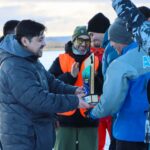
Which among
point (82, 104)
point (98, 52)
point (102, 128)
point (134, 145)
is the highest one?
point (98, 52)

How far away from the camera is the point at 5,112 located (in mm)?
3193

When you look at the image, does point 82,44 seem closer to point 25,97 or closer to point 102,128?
point 102,128

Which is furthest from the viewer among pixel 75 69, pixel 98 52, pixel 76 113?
pixel 98 52

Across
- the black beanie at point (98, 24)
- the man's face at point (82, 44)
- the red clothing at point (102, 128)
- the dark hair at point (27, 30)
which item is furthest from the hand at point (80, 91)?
the black beanie at point (98, 24)

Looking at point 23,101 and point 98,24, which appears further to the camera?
point 98,24

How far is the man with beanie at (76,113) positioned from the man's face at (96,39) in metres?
0.32

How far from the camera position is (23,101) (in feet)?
10.2

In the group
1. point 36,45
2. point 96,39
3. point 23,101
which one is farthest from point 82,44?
point 23,101

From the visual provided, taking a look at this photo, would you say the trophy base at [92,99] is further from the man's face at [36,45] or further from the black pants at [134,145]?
the man's face at [36,45]

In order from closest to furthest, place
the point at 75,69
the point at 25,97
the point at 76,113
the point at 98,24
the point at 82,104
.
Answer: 1. the point at 25,97
2. the point at 82,104
3. the point at 75,69
4. the point at 76,113
5. the point at 98,24

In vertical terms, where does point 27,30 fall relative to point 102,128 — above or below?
above

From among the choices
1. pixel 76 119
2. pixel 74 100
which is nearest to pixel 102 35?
pixel 76 119

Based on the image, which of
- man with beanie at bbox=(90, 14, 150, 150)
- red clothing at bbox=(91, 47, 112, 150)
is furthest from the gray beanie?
red clothing at bbox=(91, 47, 112, 150)

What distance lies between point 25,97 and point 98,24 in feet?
6.41
